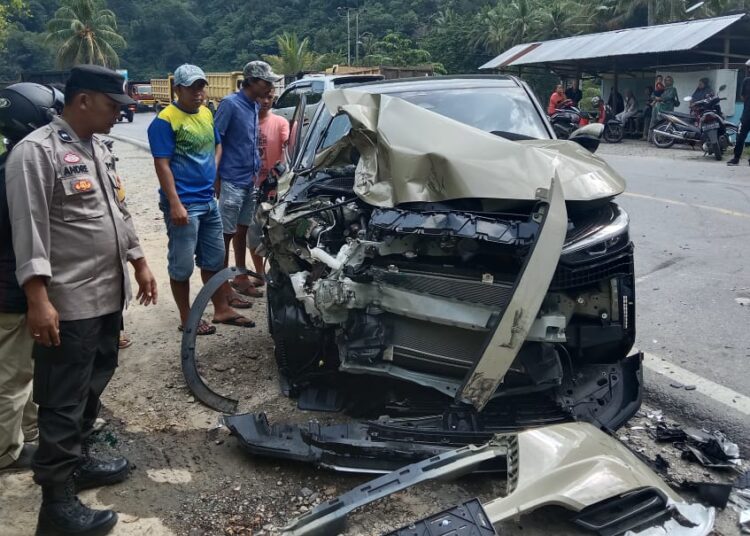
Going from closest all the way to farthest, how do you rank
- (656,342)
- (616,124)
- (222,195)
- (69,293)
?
(69,293)
(656,342)
(222,195)
(616,124)

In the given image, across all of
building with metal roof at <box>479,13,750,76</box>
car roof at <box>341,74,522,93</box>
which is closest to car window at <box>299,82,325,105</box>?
car roof at <box>341,74,522,93</box>

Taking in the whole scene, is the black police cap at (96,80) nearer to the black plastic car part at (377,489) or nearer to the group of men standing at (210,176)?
the group of men standing at (210,176)

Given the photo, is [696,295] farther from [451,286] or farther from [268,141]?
[268,141]

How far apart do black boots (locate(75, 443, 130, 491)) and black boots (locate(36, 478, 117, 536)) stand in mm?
310

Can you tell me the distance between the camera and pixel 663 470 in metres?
2.90

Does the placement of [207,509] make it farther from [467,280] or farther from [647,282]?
[647,282]

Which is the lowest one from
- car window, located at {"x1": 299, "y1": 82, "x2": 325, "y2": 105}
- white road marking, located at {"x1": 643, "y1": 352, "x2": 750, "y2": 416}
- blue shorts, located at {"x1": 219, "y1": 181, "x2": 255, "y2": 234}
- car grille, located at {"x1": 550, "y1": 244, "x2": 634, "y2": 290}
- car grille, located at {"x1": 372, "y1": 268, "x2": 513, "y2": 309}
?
white road marking, located at {"x1": 643, "y1": 352, "x2": 750, "y2": 416}

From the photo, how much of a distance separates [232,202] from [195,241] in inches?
34.7

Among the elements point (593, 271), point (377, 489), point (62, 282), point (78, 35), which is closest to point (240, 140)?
point (62, 282)

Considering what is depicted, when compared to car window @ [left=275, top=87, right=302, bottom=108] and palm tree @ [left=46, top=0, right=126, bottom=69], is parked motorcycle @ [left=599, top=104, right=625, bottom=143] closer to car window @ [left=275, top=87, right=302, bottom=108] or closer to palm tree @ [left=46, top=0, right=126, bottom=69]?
car window @ [left=275, top=87, right=302, bottom=108]

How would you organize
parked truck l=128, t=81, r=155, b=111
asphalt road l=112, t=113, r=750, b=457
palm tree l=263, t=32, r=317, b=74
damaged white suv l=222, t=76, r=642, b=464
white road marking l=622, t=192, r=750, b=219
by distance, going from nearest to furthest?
damaged white suv l=222, t=76, r=642, b=464
asphalt road l=112, t=113, r=750, b=457
white road marking l=622, t=192, r=750, b=219
parked truck l=128, t=81, r=155, b=111
palm tree l=263, t=32, r=317, b=74

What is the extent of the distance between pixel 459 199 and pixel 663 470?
5.05ft

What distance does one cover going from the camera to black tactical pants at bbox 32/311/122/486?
8.39ft

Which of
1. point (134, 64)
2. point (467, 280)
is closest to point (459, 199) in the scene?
point (467, 280)
